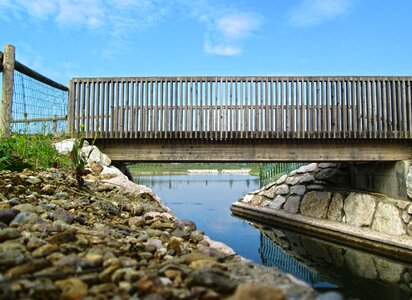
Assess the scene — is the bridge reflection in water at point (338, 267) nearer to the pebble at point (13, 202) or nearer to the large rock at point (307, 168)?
the large rock at point (307, 168)

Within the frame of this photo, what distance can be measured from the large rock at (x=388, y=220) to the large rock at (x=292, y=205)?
357 centimetres

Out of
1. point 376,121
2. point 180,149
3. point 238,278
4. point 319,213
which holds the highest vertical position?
point 376,121

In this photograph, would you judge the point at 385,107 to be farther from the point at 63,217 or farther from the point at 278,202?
the point at 63,217

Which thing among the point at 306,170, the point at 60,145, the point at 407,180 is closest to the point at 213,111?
the point at 60,145

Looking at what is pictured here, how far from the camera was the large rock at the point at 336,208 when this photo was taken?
1256cm

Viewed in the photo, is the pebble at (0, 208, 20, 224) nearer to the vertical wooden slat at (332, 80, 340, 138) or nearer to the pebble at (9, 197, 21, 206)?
the pebble at (9, 197, 21, 206)

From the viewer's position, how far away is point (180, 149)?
35.6 ft

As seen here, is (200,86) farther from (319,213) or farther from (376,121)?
(319,213)

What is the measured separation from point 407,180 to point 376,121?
1.83 meters

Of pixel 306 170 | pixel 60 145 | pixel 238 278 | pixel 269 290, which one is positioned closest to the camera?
pixel 269 290

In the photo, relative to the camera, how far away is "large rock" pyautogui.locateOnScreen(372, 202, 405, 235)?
10.4 metres

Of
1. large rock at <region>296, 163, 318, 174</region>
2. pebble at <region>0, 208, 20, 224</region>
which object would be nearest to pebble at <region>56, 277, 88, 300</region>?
pebble at <region>0, 208, 20, 224</region>

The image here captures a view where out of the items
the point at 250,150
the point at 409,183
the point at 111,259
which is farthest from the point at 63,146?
the point at 409,183

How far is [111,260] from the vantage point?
272cm
